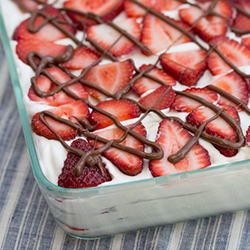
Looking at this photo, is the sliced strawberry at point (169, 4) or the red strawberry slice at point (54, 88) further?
the sliced strawberry at point (169, 4)

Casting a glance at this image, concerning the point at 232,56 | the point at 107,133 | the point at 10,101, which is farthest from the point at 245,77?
the point at 10,101

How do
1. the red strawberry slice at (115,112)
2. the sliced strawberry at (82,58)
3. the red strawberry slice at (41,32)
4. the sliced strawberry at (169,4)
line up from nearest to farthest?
1. the red strawberry slice at (115,112)
2. the sliced strawberry at (82,58)
3. the red strawberry slice at (41,32)
4. the sliced strawberry at (169,4)

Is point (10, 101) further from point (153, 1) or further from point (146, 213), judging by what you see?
point (146, 213)

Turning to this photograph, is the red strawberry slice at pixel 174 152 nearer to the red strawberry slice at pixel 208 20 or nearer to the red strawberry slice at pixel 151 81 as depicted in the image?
the red strawberry slice at pixel 151 81

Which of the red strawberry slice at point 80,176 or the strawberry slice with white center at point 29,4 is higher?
the strawberry slice with white center at point 29,4

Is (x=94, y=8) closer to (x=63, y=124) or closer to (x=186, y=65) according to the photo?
(x=186, y=65)

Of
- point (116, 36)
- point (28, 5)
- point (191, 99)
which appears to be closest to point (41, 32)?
point (28, 5)

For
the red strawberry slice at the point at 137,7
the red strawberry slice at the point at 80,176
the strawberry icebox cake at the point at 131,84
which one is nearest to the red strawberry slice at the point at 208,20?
the strawberry icebox cake at the point at 131,84
